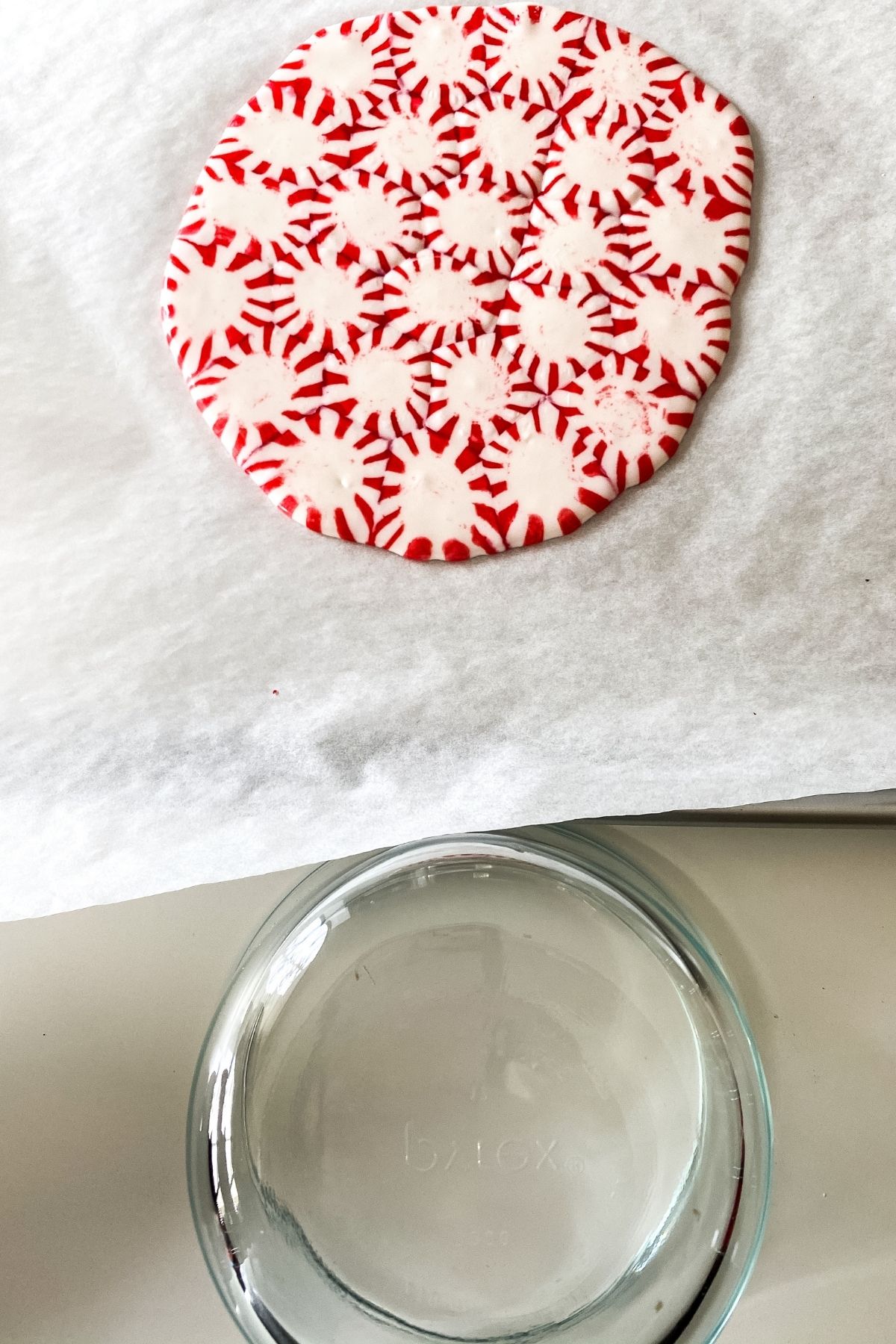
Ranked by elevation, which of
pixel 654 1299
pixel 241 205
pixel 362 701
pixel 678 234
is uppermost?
pixel 678 234

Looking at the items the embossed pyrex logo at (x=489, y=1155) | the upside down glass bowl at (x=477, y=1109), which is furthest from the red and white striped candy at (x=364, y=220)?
the embossed pyrex logo at (x=489, y=1155)

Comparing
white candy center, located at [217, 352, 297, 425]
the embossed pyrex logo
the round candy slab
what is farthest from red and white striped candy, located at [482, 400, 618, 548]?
the embossed pyrex logo

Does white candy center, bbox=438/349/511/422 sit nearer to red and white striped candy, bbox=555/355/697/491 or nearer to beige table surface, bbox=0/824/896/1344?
red and white striped candy, bbox=555/355/697/491

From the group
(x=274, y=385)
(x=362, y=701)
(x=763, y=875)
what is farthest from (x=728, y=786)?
(x=274, y=385)

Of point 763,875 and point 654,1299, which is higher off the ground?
point 763,875

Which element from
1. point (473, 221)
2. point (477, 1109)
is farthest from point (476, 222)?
point (477, 1109)

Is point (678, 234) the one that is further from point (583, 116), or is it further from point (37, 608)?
point (37, 608)

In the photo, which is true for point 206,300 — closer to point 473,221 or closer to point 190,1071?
point 473,221
